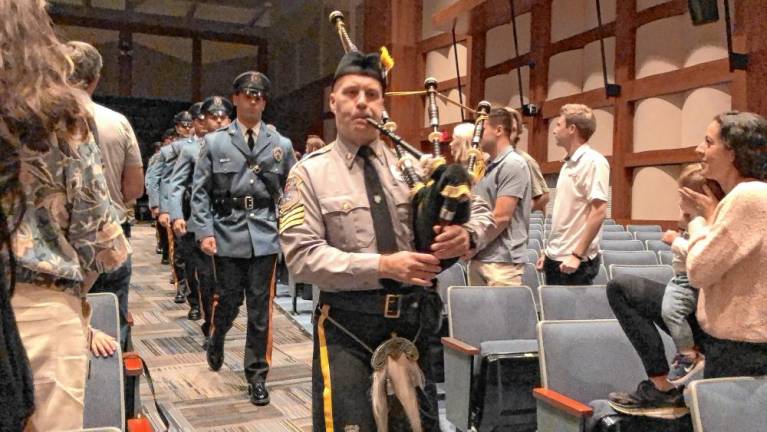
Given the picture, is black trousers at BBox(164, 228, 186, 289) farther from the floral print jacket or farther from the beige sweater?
the beige sweater

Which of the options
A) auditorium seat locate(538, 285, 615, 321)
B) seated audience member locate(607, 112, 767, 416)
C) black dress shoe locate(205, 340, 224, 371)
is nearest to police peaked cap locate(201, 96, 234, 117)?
black dress shoe locate(205, 340, 224, 371)

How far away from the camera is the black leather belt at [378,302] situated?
1704mm

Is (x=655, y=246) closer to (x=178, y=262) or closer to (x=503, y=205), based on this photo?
(x=503, y=205)

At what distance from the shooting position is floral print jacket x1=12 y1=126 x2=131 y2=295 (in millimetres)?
1312

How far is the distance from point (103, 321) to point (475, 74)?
9.21 meters

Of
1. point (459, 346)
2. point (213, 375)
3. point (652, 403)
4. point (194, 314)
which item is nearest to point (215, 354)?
point (213, 375)

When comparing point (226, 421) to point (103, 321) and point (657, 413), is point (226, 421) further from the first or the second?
point (657, 413)

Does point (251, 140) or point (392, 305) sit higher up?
point (251, 140)

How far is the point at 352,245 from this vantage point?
1728 mm

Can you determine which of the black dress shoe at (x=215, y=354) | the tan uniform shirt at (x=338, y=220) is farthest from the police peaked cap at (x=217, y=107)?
the tan uniform shirt at (x=338, y=220)

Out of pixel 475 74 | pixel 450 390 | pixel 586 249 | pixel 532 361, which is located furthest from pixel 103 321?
pixel 475 74

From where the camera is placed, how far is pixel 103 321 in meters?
2.27

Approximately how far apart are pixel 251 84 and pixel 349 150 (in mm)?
1743

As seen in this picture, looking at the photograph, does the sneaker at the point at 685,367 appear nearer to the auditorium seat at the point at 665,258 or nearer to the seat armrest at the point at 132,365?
the seat armrest at the point at 132,365
